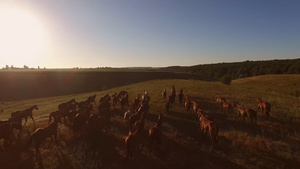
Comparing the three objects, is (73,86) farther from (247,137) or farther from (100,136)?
(247,137)

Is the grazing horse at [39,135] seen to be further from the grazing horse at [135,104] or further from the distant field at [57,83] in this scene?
the distant field at [57,83]

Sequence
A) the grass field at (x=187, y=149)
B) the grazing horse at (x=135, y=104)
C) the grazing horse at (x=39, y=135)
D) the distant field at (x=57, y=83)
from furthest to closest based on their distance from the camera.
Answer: the distant field at (x=57, y=83) → the grazing horse at (x=135, y=104) → the grazing horse at (x=39, y=135) → the grass field at (x=187, y=149)

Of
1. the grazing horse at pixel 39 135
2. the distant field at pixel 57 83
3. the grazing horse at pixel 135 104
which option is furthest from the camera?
the distant field at pixel 57 83

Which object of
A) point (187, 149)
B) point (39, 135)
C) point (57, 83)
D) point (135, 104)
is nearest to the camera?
point (39, 135)

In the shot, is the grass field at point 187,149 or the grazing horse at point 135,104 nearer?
the grass field at point 187,149

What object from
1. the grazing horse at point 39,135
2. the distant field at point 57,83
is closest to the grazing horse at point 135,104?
the grazing horse at point 39,135

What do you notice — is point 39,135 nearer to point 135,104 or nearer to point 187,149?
point 187,149

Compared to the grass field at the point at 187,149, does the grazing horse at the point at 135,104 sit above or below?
above

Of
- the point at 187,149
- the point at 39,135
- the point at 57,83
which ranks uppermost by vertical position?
the point at 39,135

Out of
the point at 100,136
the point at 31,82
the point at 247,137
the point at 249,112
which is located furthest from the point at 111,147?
the point at 31,82

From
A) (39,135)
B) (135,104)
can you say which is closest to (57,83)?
(135,104)

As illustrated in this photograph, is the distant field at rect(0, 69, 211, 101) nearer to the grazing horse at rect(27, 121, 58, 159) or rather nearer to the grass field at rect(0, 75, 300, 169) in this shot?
the grass field at rect(0, 75, 300, 169)

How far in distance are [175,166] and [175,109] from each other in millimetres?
11603

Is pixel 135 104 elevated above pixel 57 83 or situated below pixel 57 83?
above
